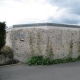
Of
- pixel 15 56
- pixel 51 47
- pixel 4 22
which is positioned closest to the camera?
pixel 4 22

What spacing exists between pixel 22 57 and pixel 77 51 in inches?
172

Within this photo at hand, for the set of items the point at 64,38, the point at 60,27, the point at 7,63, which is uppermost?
the point at 60,27

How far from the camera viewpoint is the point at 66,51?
1245cm

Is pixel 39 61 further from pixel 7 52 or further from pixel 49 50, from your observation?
pixel 7 52

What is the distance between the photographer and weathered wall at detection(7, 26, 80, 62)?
38.8ft

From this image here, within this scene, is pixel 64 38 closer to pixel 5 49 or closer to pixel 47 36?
pixel 47 36

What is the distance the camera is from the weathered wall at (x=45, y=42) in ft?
38.8

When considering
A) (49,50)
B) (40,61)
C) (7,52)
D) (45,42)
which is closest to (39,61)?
(40,61)

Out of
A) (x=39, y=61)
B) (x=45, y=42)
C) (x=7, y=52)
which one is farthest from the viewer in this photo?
(x=7, y=52)

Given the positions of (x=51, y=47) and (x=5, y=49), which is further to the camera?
(x=5, y=49)

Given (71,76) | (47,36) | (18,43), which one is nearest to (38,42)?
(47,36)

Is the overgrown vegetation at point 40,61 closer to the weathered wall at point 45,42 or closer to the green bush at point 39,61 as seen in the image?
the green bush at point 39,61

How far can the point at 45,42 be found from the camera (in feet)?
38.6

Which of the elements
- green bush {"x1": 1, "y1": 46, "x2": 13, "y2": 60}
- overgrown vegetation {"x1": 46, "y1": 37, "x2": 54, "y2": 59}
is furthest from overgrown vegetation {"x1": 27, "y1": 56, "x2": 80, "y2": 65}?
green bush {"x1": 1, "y1": 46, "x2": 13, "y2": 60}
